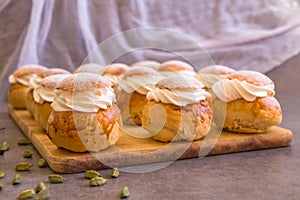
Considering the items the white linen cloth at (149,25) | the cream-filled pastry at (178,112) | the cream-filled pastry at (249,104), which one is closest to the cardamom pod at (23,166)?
the cream-filled pastry at (178,112)

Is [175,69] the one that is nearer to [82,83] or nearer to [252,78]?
[252,78]

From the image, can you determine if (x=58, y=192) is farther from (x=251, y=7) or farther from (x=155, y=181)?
(x=251, y=7)

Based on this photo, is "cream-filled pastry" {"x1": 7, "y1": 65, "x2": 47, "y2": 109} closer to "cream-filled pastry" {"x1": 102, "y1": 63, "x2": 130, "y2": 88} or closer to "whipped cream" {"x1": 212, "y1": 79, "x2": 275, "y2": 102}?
"cream-filled pastry" {"x1": 102, "y1": 63, "x2": 130, "y2": 88}

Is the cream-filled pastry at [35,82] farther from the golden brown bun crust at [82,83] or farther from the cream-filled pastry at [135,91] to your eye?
the golden brown bun crust at [82,83]

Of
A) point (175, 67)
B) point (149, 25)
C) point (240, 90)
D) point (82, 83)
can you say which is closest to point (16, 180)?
point (82, 83)

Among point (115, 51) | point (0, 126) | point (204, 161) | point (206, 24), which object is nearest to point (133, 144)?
point (204, 161)

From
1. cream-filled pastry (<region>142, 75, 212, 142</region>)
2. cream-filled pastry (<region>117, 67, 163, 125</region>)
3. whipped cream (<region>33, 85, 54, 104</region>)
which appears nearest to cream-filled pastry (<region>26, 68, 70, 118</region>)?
whipped cream (<region>33, 85, 54, 104</region>)
